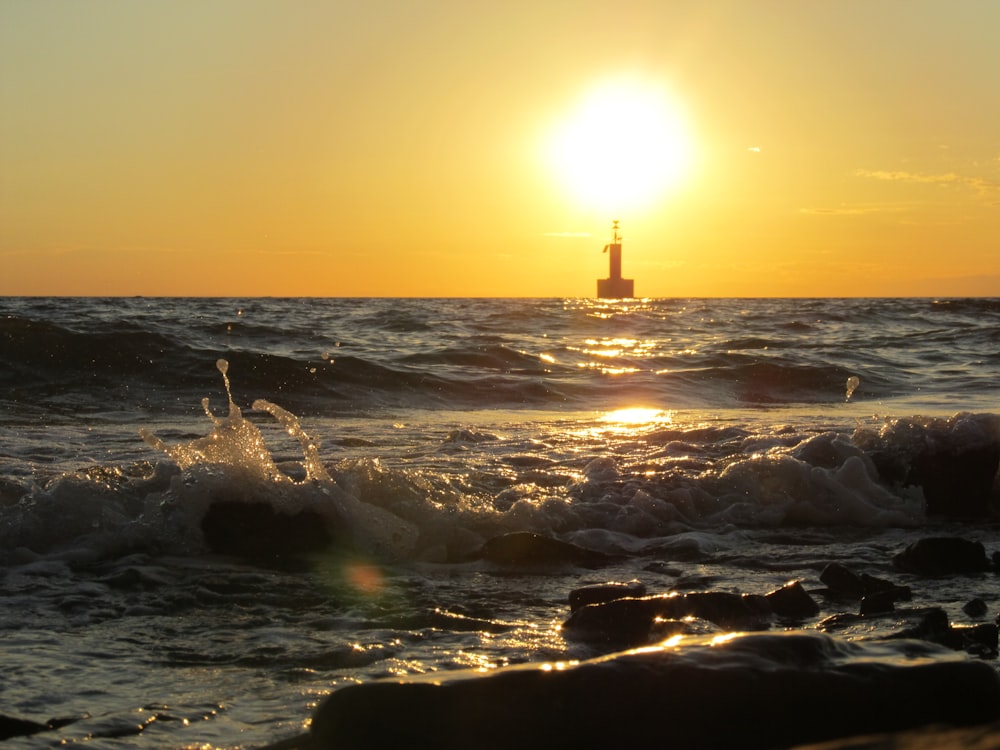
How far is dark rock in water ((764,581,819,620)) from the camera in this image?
3.82 metres

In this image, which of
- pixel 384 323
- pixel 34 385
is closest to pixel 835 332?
pixel 384 323

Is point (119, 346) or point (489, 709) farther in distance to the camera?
point (119, 346)

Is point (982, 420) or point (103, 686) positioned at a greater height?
point (982, 420)

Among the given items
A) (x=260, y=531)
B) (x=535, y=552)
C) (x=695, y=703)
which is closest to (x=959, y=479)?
(x=535, y=552)

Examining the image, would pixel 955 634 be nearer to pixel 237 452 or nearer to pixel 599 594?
pixel 599 594

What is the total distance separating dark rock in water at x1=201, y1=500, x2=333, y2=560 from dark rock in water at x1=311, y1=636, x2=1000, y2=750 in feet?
8.51

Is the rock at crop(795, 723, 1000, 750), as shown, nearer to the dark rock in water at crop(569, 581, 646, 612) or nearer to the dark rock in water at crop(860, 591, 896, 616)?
the dark rock in water at crop(860, 591, 896, 616)

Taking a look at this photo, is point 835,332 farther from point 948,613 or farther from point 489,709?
point 489,709

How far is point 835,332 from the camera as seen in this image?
24.4 metres

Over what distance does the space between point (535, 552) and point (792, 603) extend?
135 centimetres

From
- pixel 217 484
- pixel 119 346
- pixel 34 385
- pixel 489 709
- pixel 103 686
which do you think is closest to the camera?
pixel 489 709

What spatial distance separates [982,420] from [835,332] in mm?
18458

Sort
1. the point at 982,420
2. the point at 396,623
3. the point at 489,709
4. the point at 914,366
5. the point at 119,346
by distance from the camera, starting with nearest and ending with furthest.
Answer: the point at 489,709, the point at 396,623, the point at 982,420, the point at 119,346, the point at 914,366

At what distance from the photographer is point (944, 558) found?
15.3 feet
